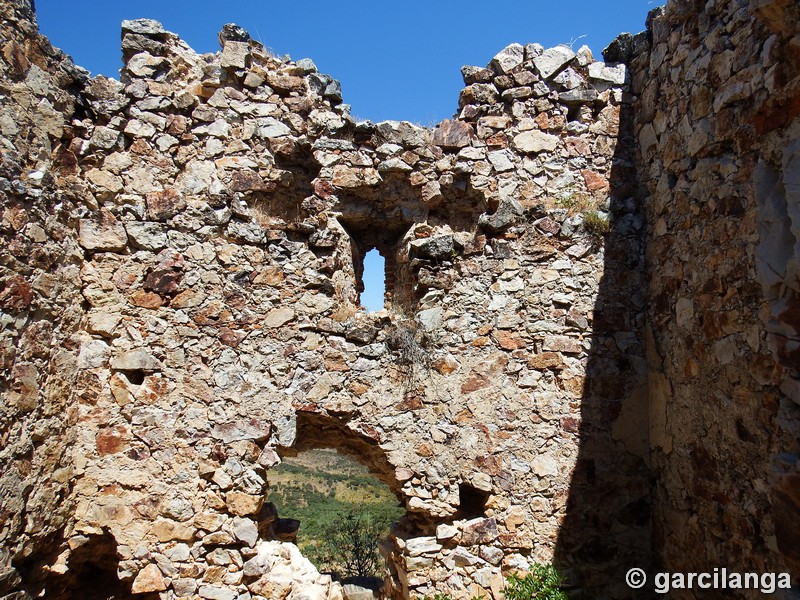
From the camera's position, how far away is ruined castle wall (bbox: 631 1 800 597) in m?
2.94

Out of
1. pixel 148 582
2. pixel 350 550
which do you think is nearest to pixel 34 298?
pixel 148 582

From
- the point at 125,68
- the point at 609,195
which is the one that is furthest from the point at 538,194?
the point at 125,68

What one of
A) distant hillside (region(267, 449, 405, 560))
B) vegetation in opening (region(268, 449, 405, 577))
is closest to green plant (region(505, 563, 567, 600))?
vegetation in opening (region(268, 449, 405, 577))

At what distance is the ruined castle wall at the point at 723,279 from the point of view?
2941mm

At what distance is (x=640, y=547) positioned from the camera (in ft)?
14.8

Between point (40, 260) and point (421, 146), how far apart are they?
2.99 meters

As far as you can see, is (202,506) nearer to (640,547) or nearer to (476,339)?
(476,339)

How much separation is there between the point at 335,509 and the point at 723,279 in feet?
41.0

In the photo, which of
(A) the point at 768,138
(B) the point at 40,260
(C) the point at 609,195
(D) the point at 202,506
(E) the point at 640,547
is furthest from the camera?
(C) the point at 609,195

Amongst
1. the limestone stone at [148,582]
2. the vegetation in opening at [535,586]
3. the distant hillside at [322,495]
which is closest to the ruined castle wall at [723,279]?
the vegetation in opening at [535,586]

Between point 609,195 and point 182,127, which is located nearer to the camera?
point 182,127

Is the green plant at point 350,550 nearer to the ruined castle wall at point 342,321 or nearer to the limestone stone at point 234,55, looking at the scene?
the ruined castle wall at point 342,321

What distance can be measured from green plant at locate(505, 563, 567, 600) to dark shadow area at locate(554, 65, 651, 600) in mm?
128

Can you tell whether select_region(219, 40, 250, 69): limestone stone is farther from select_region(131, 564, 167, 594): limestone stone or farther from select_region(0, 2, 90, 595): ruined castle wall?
select_region(131, 564, 167, 594): limestone stone
